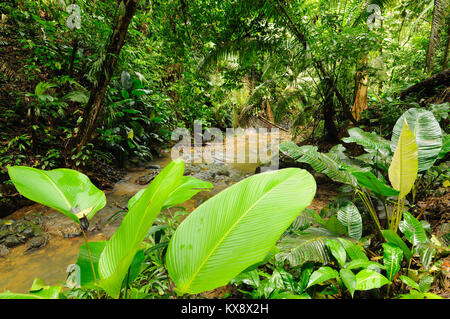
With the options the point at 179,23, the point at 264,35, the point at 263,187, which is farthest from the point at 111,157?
the point at 263,187

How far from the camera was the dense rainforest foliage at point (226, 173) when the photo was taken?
556mm

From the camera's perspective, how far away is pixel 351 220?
44.6 inches

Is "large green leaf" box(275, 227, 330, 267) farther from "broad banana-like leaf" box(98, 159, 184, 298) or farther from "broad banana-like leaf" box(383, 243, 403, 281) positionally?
"broad banana-like leaf" box(98, 159, 184, 298)

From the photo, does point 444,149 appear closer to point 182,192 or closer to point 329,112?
point 182,192

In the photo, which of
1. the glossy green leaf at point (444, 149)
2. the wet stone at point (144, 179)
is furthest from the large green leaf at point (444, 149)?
the wet stone at point (144, 179)

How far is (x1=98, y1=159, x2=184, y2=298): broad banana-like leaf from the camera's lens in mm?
487

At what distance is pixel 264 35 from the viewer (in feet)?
11.4

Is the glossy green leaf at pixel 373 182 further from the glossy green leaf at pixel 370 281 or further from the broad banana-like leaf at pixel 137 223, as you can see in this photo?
the broad banana-like leaf at pixel 137 223

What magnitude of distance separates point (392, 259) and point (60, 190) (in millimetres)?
1385

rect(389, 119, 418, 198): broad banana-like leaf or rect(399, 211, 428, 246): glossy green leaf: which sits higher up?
rect(389, 119, 418, 198): broad banana-like leaf

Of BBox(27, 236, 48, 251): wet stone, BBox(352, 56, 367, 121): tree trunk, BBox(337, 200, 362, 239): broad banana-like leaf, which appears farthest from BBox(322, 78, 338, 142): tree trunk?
BBox(27, 236, 48, 251): wet stone

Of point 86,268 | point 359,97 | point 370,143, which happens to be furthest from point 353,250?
point 359,97

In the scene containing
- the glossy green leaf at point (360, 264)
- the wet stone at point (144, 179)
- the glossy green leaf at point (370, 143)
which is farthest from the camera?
the wet stone at point (144, 179)
